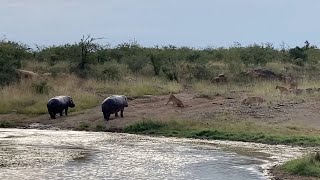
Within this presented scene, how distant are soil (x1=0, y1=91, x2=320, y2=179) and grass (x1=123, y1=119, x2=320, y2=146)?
74cm

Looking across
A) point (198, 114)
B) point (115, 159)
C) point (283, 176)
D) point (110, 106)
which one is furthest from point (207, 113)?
point (283, 176)

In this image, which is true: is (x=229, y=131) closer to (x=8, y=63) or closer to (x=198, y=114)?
(x=198, y=114)

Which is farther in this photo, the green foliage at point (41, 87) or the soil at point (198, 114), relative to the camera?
the green foliage at point (41, 87)

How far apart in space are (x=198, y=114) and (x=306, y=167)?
10669mm

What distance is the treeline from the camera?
36.8 metres

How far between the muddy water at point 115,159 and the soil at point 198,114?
2965 millimetres

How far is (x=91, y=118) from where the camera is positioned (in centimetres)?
2464

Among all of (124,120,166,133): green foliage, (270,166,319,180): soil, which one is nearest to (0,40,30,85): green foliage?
(124,120,166,133): green foliage

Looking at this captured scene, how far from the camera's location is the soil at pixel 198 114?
76.3ft

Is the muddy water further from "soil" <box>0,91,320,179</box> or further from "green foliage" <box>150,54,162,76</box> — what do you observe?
"green foliage" <box>150,54,162,76</box>

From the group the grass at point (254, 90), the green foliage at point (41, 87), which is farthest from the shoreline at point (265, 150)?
the green foliage at point (41, 87)

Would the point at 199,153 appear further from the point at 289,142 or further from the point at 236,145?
the point at 289,142

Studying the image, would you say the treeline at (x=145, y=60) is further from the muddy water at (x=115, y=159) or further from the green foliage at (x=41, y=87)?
the muddy water at (x=115, y=159)

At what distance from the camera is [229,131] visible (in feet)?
70.4
